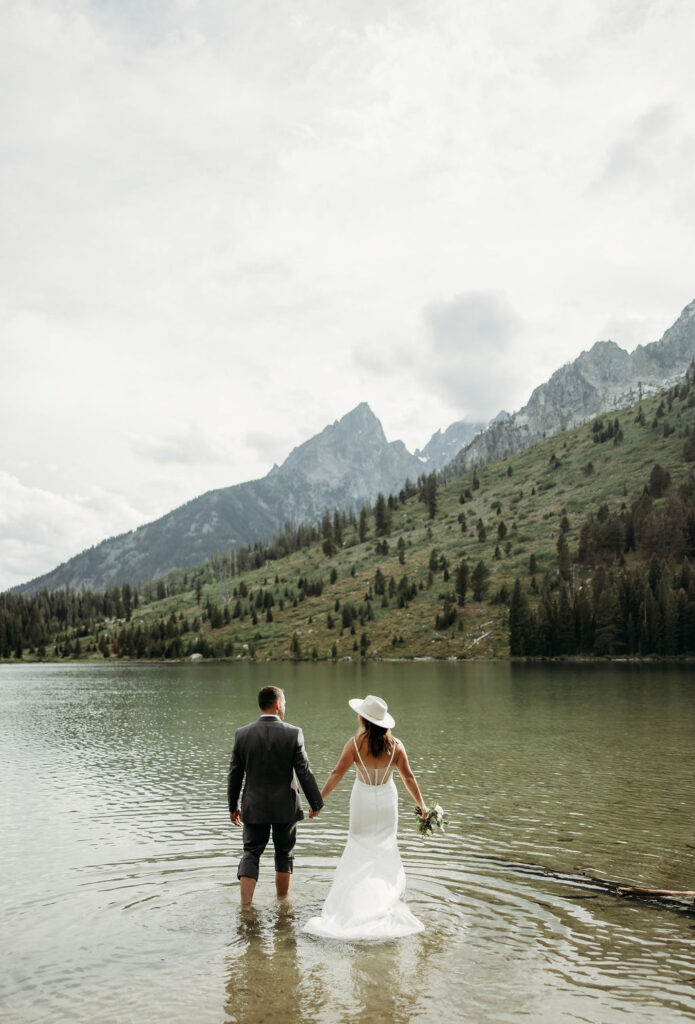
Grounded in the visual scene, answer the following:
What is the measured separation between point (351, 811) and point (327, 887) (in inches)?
124

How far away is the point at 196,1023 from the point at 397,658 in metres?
122

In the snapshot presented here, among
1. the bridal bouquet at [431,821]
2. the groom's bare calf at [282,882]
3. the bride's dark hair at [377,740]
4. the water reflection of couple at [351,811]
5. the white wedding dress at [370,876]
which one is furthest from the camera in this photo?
the groom's bare calf at [282,882]

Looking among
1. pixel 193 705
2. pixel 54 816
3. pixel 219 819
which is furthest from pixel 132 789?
pixel 193 705

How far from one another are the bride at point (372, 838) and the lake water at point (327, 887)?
0.55 metres

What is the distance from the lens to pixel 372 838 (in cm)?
1112

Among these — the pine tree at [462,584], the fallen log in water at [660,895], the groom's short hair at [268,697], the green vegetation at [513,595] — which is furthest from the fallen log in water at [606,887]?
the pine tree at [462,584]

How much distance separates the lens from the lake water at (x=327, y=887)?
848 cm

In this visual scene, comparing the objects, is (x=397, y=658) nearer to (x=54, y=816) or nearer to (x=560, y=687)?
(x=560, y=687)

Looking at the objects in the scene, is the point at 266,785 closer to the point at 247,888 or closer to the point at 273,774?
the point at 273,774

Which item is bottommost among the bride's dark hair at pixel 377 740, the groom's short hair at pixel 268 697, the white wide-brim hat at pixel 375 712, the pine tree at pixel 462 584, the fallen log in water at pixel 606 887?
the fallen log in water at pixel 606 887

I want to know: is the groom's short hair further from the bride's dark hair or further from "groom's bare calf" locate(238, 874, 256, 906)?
"groom's bare calf" locate(238, 874, 256, 906)

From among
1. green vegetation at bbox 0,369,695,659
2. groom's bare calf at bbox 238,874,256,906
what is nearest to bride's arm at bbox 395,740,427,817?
groom's bare calf at bbox 238,874,256,906

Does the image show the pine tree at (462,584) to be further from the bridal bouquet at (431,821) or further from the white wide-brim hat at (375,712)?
the white wide-brim hat at (375,712)

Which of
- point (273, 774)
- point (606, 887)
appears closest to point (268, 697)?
point (273, 774)
